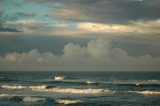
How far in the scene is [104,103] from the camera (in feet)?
124

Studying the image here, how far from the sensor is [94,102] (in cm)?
3872

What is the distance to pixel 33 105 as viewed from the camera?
36.1 meters

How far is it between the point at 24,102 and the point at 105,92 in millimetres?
16241

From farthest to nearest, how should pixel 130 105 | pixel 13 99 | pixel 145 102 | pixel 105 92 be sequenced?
pixel 105 92 → pixel 13 99 → pixel 145 102 → pixel 130 105

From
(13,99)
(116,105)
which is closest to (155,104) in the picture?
(116,105)

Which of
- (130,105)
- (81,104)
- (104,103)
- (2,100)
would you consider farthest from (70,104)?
(2,100)

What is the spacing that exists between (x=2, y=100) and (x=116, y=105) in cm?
1378

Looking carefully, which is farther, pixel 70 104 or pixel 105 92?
pixel 105 92

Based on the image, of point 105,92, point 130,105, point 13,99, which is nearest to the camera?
point 130,105

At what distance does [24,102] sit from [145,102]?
13828 mm

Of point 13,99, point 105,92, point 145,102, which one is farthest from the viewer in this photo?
point 105,92

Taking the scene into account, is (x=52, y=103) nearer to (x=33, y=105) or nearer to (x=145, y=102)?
(x=33, y=105)

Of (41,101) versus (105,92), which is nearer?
(41,101)

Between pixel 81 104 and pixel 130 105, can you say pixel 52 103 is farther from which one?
pixel 130 105
